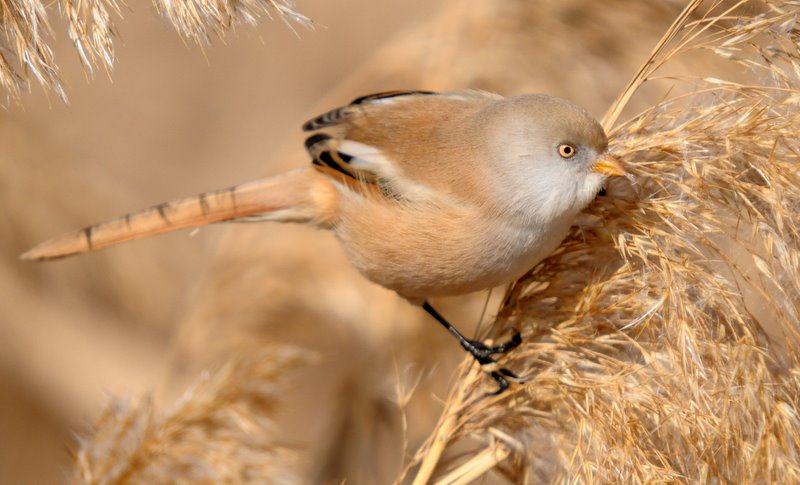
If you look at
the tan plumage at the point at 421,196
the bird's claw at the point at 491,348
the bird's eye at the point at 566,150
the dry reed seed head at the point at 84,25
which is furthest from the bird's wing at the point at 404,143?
the dry reed seed head at the point at 84,25

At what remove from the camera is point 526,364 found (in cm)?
105

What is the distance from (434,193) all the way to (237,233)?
60cm

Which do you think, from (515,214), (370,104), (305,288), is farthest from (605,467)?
(305,288)

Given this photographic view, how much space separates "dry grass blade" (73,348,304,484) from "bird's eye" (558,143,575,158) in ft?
1.65

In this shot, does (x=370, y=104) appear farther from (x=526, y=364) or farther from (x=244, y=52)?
(x=244, y=52)

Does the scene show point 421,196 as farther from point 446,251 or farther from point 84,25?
point 84,25

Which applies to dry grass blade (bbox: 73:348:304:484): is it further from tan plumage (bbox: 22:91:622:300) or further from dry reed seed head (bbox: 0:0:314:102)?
dry reed seed head (bbox: 0:0:314:102)

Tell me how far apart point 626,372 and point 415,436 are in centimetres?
72

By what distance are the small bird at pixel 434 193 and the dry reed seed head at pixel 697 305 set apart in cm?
7

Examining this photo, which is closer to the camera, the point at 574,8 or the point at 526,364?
the point at 526,364

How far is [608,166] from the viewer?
99cm

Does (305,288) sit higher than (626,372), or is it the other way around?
(305,288)

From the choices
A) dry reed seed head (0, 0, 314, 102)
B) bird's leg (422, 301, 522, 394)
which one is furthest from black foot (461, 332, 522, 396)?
dry reed seed head (0, 0, 314, 102)

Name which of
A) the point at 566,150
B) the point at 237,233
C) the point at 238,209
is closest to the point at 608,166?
the point at 566,150
